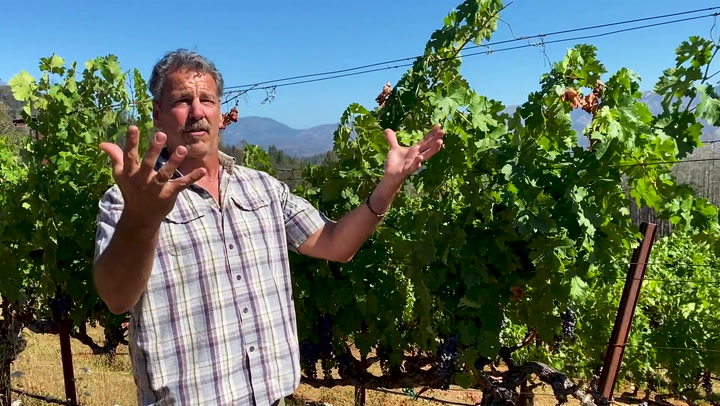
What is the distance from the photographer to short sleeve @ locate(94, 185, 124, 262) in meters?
1.55

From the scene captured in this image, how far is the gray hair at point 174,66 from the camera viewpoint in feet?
5.83

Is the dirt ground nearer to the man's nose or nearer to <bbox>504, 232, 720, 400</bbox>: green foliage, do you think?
<bbox>504, 232, 720, 400</bbox>: green foliage

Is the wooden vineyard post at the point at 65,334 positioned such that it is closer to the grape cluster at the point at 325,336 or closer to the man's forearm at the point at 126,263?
the grape cluster at the point at 325,336

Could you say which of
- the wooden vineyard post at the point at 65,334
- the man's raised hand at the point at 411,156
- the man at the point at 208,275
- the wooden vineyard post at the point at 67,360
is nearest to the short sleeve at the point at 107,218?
the man at the point at 208,275

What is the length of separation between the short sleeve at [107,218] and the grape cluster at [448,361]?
5.99ft

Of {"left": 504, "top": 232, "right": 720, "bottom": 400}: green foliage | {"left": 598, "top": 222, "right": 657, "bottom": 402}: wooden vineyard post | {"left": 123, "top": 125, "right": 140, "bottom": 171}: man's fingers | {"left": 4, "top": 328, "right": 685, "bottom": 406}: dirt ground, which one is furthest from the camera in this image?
{"left": 4, "top": 328, "right": 685, "bottom": 406}: dirt ground

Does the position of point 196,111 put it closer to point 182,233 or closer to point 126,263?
point 182,233

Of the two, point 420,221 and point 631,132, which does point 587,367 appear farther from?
point 631,132

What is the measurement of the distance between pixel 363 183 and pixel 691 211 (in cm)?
151

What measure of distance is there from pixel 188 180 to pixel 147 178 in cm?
8

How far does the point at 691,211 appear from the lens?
2.43m

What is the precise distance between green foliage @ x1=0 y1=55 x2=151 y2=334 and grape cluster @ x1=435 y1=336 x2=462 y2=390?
7.60 feet

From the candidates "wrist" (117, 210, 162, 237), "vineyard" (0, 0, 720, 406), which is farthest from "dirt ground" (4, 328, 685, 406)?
"wrist" (117, 210, 162, 237)

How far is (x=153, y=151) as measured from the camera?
1191 millimetres
